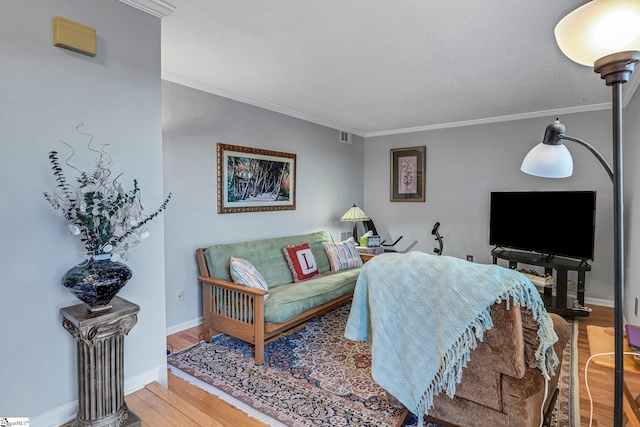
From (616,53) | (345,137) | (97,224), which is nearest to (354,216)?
(345,137)

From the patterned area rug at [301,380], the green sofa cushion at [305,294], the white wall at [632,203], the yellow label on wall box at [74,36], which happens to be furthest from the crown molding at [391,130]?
the patterned area rug at [301,380]

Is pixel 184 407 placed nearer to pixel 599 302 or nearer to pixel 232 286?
pixel 232 286

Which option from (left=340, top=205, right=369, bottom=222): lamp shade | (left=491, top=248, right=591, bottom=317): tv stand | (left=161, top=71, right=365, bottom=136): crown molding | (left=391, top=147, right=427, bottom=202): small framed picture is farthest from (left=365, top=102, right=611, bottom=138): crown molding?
(left=491, top=248, right=591, bottom=317): tv stand

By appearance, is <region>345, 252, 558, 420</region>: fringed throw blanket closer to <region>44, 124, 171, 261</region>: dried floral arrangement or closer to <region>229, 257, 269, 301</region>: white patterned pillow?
<region>229, 257, 269, 301</region>: white patterned pillow

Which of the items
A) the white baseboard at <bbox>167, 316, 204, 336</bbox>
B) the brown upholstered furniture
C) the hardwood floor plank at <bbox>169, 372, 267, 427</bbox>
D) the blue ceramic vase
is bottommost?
the hardwood floor plank at <bbox>169, 372, 267, 427</bbox>

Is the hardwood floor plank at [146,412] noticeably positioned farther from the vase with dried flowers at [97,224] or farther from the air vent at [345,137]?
the air vent at [345,137]

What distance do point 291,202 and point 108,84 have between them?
268cm

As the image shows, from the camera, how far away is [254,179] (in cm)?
383

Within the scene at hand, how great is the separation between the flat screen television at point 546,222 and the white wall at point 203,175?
100.0 inches

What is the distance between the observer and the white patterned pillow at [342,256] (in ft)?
13.5

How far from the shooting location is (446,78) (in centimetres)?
304

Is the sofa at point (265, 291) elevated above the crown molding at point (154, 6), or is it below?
below

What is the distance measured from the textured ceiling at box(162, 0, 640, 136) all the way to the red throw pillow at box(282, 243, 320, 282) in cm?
168

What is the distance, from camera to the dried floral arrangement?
1.61 metres
